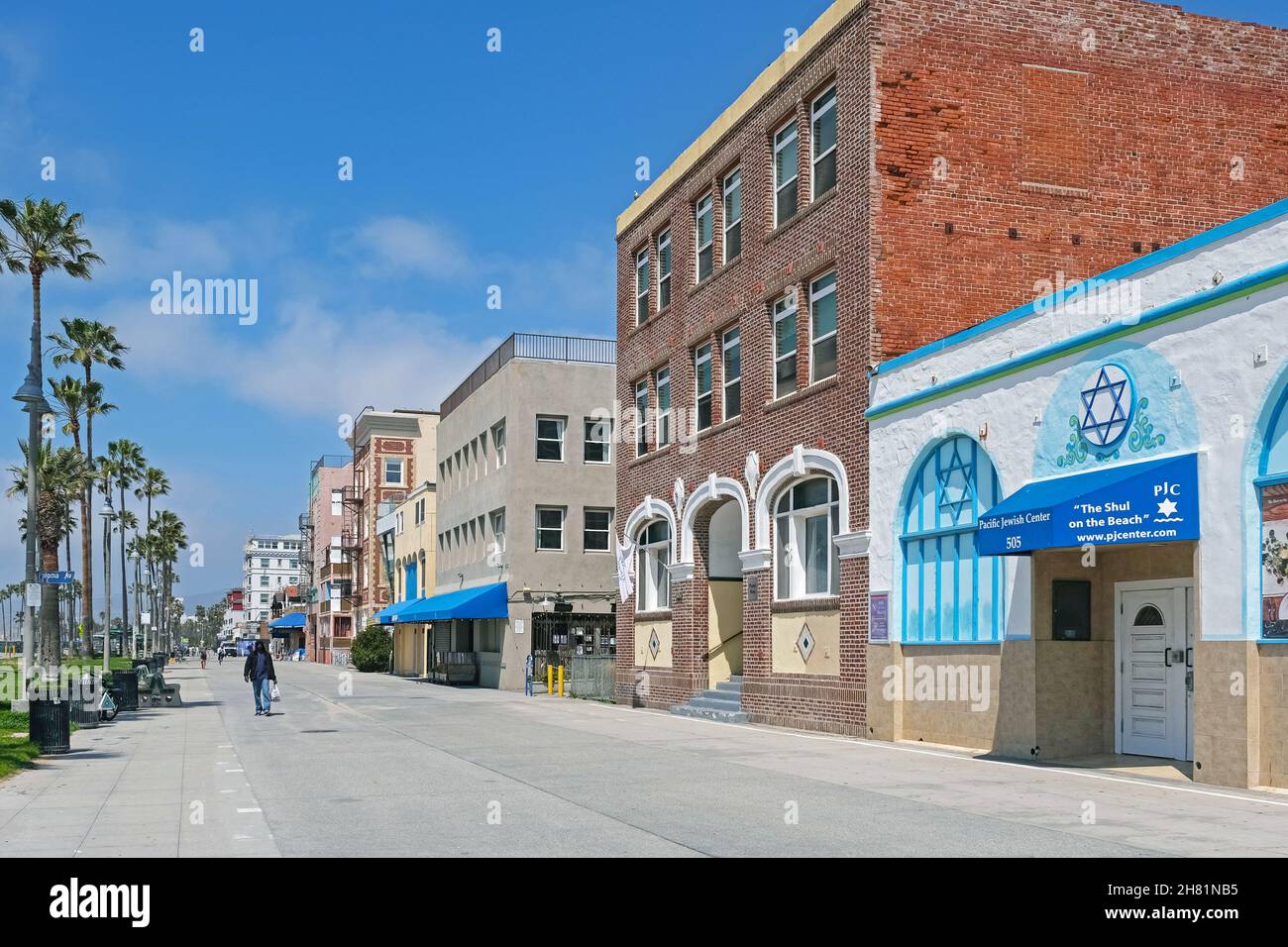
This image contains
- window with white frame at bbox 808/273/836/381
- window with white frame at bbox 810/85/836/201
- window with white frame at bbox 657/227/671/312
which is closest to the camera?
window with white frame at bbox 808/273/836/381

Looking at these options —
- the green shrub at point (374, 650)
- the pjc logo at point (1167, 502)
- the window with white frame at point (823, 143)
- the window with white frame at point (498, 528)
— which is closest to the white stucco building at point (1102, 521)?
the pjc logo at point (1167, 502)

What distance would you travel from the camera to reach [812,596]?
22984 millimetres

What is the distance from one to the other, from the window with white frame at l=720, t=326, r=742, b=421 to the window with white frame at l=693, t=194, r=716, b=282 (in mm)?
1752

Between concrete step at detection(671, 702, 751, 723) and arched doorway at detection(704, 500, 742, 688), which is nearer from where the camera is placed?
concrete step at detection(671, 702, 751, 723)

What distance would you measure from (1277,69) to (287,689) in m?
33.2

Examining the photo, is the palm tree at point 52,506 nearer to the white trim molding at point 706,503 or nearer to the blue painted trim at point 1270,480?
the white trim molding at point 706,503

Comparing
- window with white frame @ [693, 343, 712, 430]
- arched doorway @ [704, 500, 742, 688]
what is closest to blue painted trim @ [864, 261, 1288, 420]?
window with white frame @ [693, 343, 712, 430]

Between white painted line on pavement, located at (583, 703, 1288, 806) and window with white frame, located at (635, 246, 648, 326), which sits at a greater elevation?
window with white frame, located at (635, 246, 648, 326)

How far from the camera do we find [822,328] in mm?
23172

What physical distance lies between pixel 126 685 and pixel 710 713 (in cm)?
1266

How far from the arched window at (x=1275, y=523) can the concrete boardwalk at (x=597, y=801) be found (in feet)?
5.79

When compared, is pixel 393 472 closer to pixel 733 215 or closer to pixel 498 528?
pixel 498 528

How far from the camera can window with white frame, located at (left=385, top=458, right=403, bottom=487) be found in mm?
79000

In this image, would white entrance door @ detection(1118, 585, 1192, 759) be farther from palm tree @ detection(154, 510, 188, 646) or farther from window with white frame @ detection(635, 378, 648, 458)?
palm tree @ detection(154, 510, 188, 646)
